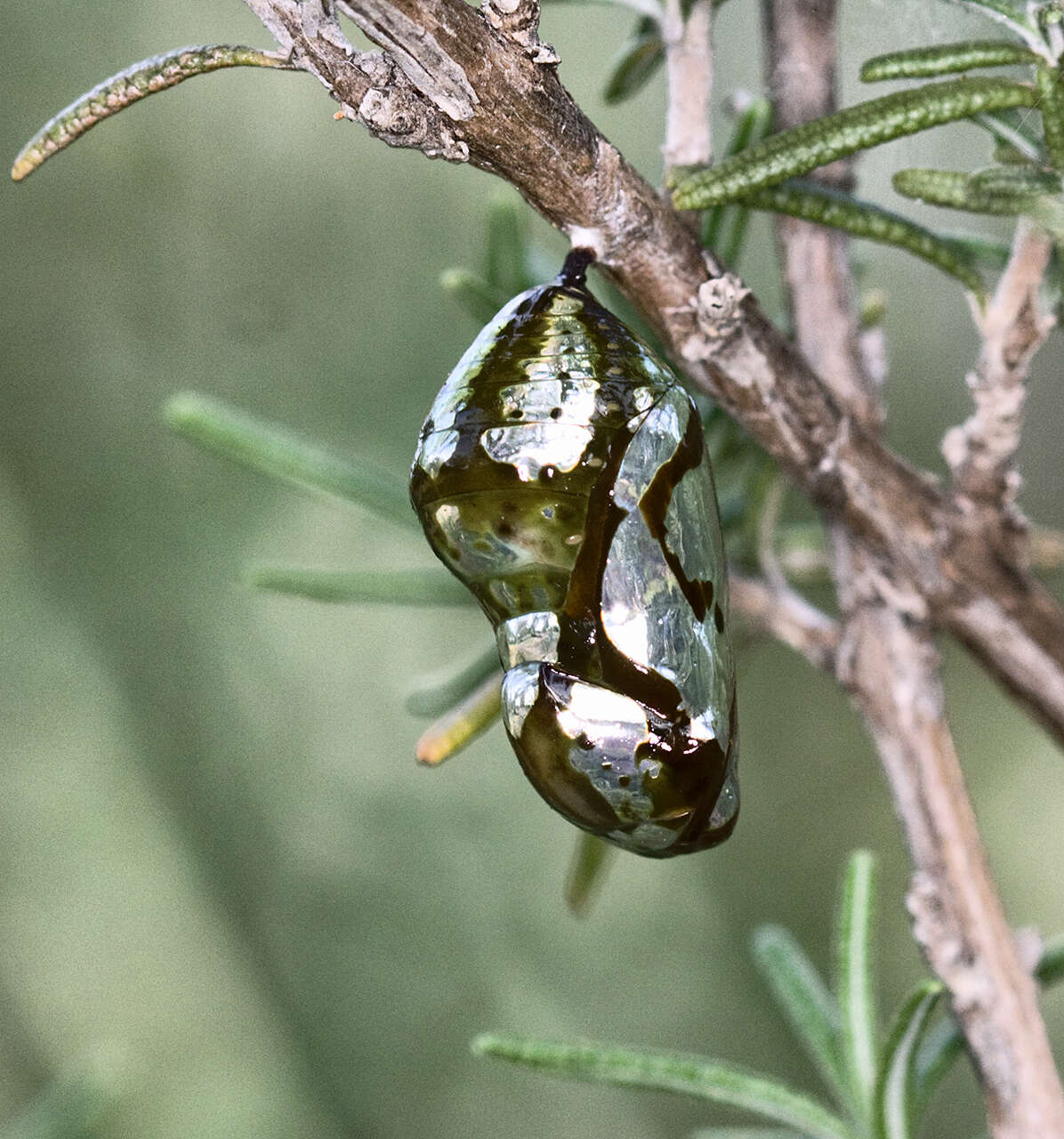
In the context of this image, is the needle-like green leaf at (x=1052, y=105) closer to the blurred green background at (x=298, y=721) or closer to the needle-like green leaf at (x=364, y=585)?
the needle-like green leaf at (x=364, y=585)

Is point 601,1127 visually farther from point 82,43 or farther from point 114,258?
point 82,43

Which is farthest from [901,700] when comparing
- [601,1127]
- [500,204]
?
[601,1127]

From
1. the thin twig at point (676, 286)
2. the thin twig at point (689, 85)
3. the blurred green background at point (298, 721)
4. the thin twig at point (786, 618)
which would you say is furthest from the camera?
the blurred green background at point (298, 721)

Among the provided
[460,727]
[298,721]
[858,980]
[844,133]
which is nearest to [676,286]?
[844,133]

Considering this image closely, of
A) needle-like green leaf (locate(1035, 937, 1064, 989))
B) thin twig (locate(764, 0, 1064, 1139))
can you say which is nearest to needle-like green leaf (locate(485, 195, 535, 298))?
thin twig (locate(764, 0, 1064, 1139))

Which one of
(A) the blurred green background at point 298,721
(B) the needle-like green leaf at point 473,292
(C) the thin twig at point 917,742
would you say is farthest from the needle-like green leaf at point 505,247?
(A) the blurred green background at point 298,721

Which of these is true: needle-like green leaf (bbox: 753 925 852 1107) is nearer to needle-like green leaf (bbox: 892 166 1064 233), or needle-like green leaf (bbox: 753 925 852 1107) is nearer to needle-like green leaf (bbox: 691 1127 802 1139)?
needle-like green leaf (bbox: 691 1127 802 1139)
